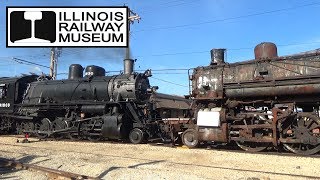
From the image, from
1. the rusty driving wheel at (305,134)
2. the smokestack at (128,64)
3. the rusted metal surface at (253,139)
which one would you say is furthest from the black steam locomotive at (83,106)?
the rusty driving wheel at (305,134)

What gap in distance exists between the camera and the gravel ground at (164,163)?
918cm

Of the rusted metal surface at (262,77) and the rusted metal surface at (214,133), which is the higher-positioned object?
the rusted metal surface at (262,77)

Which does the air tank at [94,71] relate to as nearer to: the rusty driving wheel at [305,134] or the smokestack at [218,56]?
the smokestack at [218,56]

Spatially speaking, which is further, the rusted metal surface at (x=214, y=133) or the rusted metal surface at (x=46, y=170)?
the rusted metal surface at (x=214, y=133)

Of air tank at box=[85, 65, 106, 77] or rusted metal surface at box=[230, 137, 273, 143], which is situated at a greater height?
air tank at box=[85, 65, 106, 77]

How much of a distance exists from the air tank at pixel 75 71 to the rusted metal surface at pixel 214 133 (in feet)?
32.8

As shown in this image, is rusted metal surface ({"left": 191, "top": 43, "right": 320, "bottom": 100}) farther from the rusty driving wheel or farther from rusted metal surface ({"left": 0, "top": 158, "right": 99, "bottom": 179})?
rusted metal surface ({"left": 0, "top": 158, "right": 99, "bottom": 179})

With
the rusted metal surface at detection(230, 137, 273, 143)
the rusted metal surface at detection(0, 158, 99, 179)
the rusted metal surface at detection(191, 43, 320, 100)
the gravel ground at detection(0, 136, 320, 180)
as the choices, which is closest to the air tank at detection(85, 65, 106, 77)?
the gravel ground at detection(0, 136, 320, 180)

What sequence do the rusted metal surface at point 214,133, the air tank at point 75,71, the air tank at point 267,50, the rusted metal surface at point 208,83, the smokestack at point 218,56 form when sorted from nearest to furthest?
the rusted metal surface at point 214,133 → the air tank at point 267,50 → the rusted metal surface at point 208,83 → the smokestack at point 218,56 → the air tank at point 75,71

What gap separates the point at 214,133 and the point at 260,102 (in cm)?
206

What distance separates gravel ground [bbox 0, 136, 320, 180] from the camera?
9180mm

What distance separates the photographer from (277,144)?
12.5 metres

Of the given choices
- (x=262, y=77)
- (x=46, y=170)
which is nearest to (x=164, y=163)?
(x=46, y=170)

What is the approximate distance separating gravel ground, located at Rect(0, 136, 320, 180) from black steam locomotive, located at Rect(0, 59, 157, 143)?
8.68 feet
